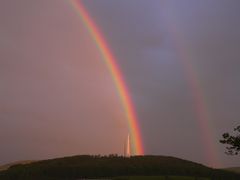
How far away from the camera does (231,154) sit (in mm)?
61562

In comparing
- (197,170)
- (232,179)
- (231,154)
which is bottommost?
(231,154)

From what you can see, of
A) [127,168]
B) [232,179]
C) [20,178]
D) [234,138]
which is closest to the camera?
[234,138]

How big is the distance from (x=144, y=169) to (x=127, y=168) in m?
8.19

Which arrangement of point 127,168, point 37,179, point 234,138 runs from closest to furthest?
point 234,138, point 37,179, point 127,168

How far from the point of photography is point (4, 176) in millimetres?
191500

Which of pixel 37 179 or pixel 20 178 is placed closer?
pixel 37 179

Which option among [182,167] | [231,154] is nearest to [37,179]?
[182,167]

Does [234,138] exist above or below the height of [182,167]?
below

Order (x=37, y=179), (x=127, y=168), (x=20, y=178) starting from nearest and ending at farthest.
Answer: (x=37, y=179) → (x=20, y=178) → (x=127, y=168)

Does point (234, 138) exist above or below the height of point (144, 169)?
below

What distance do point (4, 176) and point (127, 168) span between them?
56.3 meters

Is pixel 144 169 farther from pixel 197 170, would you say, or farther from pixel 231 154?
pixel 231 154

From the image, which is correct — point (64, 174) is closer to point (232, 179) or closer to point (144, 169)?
point (144, 169)

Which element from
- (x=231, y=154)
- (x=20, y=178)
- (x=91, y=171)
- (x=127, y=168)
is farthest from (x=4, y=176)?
(x=231, y=154)
